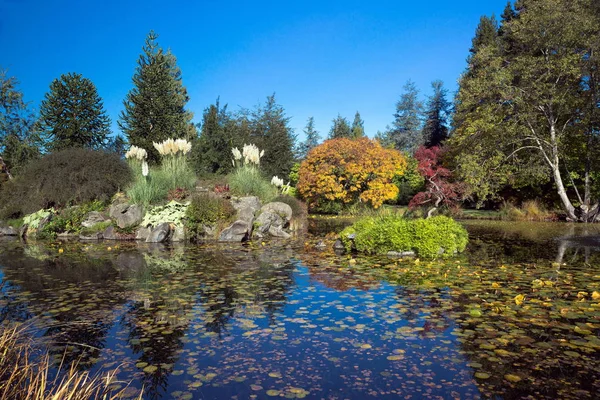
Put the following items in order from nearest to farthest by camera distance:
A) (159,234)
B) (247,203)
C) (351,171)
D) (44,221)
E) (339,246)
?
(339,246) → (159,234) → (247,203) → (44,221) → (351,171)

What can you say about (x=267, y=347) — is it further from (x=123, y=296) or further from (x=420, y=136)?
(x=420, y=136)

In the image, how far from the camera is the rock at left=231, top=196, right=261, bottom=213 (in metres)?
14.6

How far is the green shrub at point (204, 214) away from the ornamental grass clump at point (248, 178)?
2.10m

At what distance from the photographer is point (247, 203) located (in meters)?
14.8

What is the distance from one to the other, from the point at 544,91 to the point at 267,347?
18.5m

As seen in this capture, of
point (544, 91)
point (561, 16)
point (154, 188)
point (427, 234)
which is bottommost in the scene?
point (427, 234)

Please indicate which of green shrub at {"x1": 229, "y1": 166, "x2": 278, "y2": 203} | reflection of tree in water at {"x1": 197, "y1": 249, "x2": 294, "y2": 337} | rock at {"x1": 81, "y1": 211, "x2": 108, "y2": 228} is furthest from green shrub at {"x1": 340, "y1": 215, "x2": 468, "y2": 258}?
rock at {"x1": 81, "y1": 211, "x2": 108, "y2": 228}

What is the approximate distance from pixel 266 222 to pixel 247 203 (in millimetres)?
1041

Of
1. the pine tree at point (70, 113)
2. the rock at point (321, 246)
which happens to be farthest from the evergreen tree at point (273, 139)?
the rock at point (321, 246)

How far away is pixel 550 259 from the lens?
8.83 metres

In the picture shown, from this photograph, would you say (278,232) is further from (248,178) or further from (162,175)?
(162,175)

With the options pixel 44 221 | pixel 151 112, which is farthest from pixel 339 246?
pixel 151 112

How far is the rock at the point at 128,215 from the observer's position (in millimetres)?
14023

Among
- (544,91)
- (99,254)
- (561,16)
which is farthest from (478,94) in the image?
(99,254)
